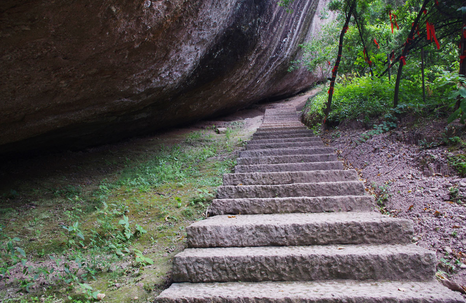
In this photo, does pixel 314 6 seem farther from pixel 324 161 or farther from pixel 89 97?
pixel 89 97

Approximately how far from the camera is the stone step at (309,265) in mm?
2002

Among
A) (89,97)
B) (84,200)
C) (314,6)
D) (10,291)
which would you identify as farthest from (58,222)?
(314,6)

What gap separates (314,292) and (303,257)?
26cm

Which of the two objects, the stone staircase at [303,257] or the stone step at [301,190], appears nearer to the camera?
the stone staircase at [303,257]

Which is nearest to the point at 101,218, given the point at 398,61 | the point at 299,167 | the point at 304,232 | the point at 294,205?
the point at 294,205

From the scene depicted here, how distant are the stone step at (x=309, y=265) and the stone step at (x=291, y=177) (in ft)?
4.94

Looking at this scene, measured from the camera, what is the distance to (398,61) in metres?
6.76

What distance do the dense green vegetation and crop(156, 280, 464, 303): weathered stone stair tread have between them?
8.11 ft

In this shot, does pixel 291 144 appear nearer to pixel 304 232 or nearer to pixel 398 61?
pixel 304 232

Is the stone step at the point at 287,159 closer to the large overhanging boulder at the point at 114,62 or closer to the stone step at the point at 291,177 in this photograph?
the stone step at the point at 291,177

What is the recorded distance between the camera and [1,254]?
9.22 ft

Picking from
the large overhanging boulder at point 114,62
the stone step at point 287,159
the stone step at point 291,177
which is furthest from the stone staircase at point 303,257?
the large overhanging boulder at point 114,62

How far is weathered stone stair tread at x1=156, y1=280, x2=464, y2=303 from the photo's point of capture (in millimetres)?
1733

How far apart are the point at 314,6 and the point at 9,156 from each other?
11.0 m
